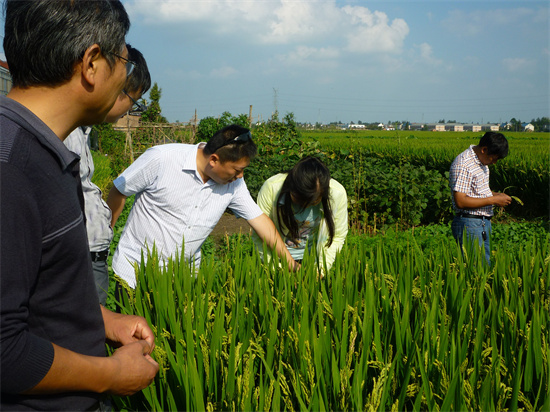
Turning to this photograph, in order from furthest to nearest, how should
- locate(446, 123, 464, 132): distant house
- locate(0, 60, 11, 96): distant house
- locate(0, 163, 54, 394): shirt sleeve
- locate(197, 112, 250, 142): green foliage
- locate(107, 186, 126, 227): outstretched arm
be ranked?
locate(446, 123, 464, 132): distant house
locate(197, 112, 250, 142): green foliage
locate(107, 186, 126, 227): outstretched arm
locate(0, 60, 11, 96): distant house
locate(0, 163, 54, 394): shirt sleeve

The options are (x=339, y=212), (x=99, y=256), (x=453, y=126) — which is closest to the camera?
(x=99, y=256)

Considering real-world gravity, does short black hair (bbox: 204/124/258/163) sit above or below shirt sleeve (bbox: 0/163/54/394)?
above

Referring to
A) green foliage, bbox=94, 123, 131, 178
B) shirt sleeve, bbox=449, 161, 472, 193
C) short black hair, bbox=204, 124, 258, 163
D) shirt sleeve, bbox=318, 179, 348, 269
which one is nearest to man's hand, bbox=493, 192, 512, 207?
shirt sleeve, bbox=449, 161, 472, 193

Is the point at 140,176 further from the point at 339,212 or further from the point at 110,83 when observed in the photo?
the point at 110,83

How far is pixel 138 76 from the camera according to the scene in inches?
85.9

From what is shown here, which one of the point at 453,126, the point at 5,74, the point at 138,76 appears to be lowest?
the point at 138,76

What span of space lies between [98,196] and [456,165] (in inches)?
134

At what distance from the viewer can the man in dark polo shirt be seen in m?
0.82

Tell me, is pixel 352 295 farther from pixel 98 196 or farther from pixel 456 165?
pixel 456 165

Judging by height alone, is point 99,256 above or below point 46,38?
below

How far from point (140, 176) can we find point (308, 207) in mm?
1102

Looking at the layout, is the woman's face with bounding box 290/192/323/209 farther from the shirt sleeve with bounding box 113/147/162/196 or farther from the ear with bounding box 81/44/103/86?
the ear with bounding box 81/44/103/86

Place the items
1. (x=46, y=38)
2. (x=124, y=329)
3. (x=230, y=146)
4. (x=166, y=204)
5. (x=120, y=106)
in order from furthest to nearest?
(x=166, y=204) → (x=230, y=146) → (x=120, y=106) → (x=124, y=329) → (x=46, y=38)

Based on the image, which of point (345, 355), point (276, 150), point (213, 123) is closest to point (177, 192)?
point (345, 355)
